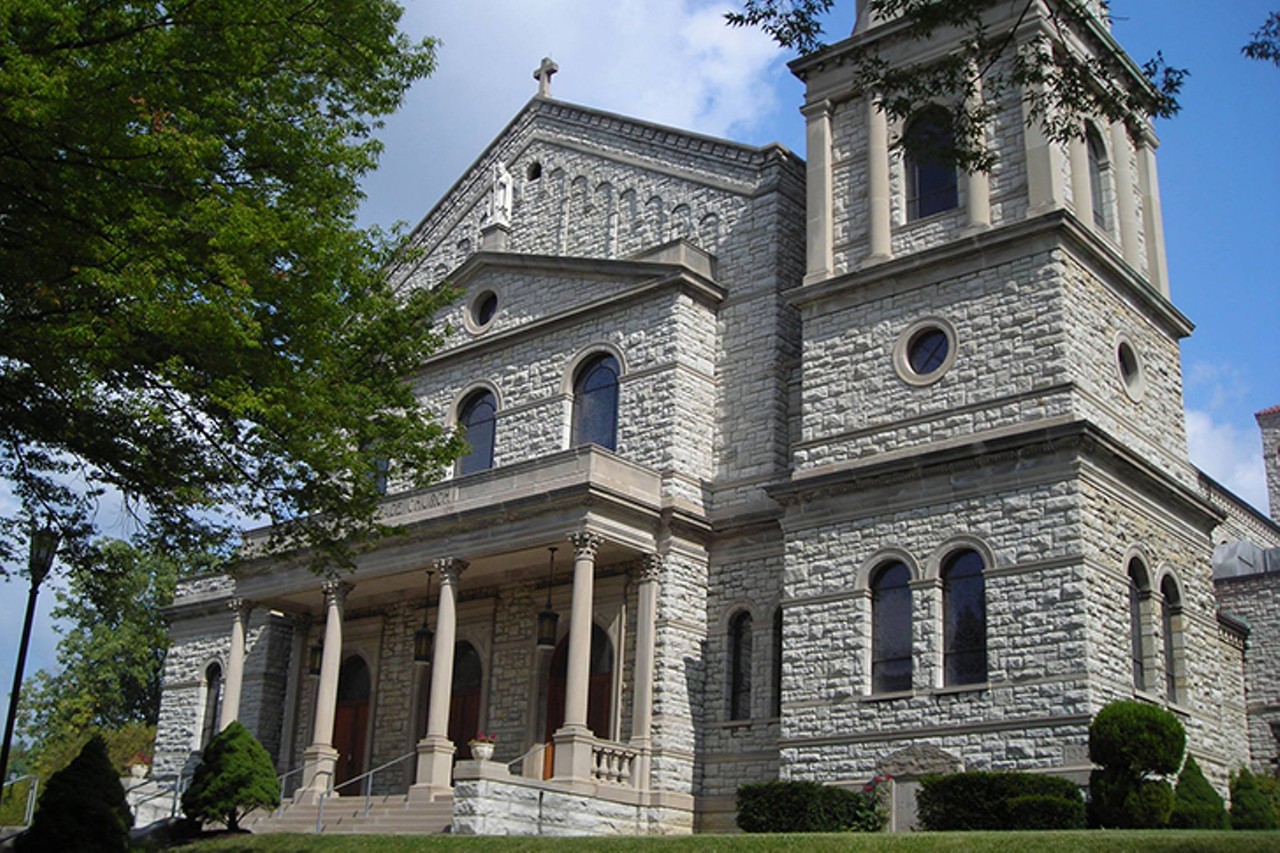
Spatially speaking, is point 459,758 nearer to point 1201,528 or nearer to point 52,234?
point 1201,528

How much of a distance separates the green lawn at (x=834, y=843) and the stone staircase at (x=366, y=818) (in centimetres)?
249

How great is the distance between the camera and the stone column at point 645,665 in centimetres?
2603

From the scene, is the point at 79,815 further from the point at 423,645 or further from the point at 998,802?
the point at 998,802

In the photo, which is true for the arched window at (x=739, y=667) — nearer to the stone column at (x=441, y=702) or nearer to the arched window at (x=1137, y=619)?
the stone column at (x=441, y=702)

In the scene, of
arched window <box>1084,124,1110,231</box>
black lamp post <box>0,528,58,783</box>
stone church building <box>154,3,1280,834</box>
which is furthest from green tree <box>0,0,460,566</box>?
arched window <box>1084,124,1110,231</box>

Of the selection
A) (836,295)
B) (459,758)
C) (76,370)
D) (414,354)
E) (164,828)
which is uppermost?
(836,295)

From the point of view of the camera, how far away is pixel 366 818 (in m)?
25.5

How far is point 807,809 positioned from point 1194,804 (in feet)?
18.4

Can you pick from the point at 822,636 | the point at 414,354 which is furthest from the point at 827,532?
the point at 414,354

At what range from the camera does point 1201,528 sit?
26.0 meters

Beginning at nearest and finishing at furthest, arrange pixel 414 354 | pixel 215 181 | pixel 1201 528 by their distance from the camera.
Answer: pixel 215 181 → pixel 414 354 → pixel 1201 528

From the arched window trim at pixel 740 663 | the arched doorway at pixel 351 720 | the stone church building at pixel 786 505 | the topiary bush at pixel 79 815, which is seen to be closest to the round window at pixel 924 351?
the stone church building at pixel 786 505

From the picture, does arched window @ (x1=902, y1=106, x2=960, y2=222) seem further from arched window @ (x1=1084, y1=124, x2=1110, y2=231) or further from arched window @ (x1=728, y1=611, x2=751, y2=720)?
arched window @ (x1=728, y1=611, x2=751, y2=720)

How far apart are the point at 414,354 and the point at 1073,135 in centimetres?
958
